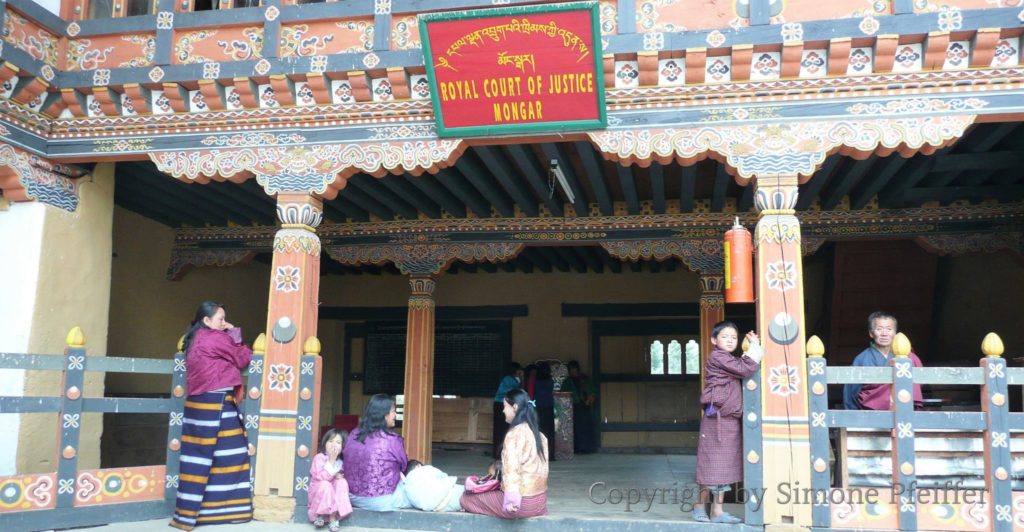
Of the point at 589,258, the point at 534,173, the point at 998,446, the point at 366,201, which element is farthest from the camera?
the point at 589,258

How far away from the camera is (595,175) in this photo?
20.9ft

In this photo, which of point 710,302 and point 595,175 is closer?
point 595,175

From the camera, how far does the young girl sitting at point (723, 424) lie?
171 inches

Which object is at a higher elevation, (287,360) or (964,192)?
(964,192)

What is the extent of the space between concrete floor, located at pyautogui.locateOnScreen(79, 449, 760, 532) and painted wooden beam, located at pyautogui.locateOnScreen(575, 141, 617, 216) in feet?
8.15

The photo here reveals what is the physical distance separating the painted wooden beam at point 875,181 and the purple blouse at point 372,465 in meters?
4.23

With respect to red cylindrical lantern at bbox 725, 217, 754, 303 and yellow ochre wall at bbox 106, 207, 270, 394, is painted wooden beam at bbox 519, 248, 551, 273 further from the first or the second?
red cylindrical lantern at bbox 725, 217, 754, 303

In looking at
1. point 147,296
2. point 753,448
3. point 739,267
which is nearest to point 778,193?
point 739,267

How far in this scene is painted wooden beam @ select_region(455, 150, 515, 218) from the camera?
6215 millimetres

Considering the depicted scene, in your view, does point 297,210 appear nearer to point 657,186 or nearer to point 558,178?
point 558,178

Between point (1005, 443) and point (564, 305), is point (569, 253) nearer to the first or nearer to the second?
point (564, 305)

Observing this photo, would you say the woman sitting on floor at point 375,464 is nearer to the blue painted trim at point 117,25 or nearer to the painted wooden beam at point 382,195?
the painted wooden beam at point 382,195

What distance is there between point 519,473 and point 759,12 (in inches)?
120

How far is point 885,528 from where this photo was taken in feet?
13.5
